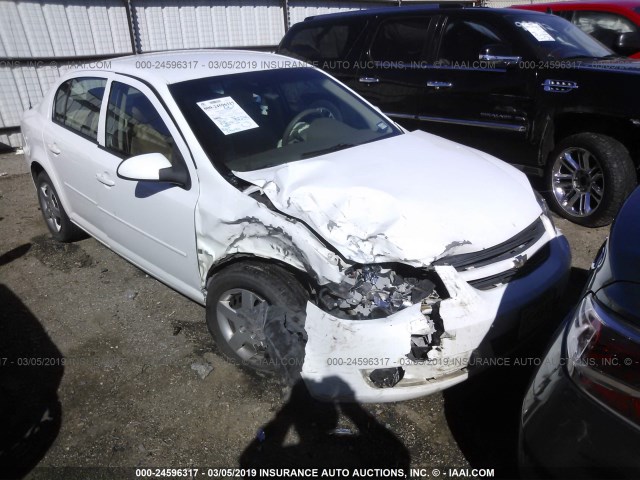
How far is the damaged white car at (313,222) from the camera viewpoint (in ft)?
7.07

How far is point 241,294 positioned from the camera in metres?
2.54

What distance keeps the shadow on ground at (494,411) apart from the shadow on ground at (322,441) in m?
0.32

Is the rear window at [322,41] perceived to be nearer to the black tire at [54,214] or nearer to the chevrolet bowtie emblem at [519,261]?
the black tire at [54,214]

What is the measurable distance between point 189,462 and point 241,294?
0.81m

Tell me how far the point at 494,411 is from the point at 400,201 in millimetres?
1142

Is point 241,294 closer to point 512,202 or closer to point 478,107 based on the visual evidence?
point 512,202

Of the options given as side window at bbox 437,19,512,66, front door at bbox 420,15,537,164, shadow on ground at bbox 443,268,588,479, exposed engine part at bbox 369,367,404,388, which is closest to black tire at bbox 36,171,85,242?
exposed engine part at bbox 369,367,404,388

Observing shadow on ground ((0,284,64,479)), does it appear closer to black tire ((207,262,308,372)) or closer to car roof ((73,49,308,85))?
black tire ((207,262,308,372))

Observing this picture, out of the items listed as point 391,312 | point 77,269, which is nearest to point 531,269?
point 391,312

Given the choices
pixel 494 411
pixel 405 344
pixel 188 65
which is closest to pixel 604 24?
pixel 188 65

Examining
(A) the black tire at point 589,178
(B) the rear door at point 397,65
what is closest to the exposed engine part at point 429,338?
(A) the black tire at point 589,178

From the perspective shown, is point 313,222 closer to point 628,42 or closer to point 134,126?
point 134,126

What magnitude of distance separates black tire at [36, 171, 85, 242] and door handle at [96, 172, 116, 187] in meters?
1.03

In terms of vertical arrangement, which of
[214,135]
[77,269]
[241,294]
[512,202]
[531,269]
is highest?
[214,135]
